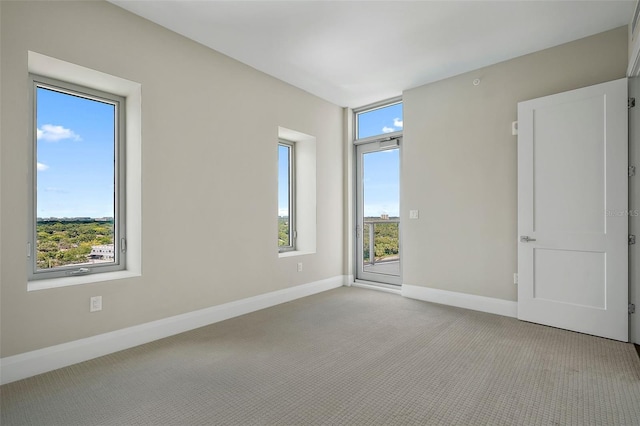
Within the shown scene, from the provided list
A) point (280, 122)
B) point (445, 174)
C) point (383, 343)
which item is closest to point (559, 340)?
point (383, 343)

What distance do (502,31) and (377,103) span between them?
2119 mm

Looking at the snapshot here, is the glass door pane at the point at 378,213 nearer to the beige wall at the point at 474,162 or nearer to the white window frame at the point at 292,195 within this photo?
the beige wall at the point at 474,162

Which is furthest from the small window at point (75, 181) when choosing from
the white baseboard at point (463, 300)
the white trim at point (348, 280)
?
the white baseboard at point (463, 300)

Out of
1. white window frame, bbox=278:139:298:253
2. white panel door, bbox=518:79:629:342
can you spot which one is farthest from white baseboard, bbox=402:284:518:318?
white window frame, bbox=278:139:298:253

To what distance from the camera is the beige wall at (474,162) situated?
11.0ft

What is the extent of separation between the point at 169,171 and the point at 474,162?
335 centimetres

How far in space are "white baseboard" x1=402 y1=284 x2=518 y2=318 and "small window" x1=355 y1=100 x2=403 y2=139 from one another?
2284 mm

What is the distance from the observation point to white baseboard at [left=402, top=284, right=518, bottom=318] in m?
3.67

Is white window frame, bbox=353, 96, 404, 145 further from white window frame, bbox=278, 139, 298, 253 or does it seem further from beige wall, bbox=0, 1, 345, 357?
white window frame, bbox=278, 139, 298, 253

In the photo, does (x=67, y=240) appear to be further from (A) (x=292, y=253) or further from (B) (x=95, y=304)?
(A) (x=292, y=253)

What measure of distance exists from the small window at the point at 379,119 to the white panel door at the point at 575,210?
1.72m

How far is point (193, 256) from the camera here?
3.31m

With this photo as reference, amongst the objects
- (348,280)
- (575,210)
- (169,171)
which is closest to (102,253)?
(169,171)

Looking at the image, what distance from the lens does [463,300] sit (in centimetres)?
401
